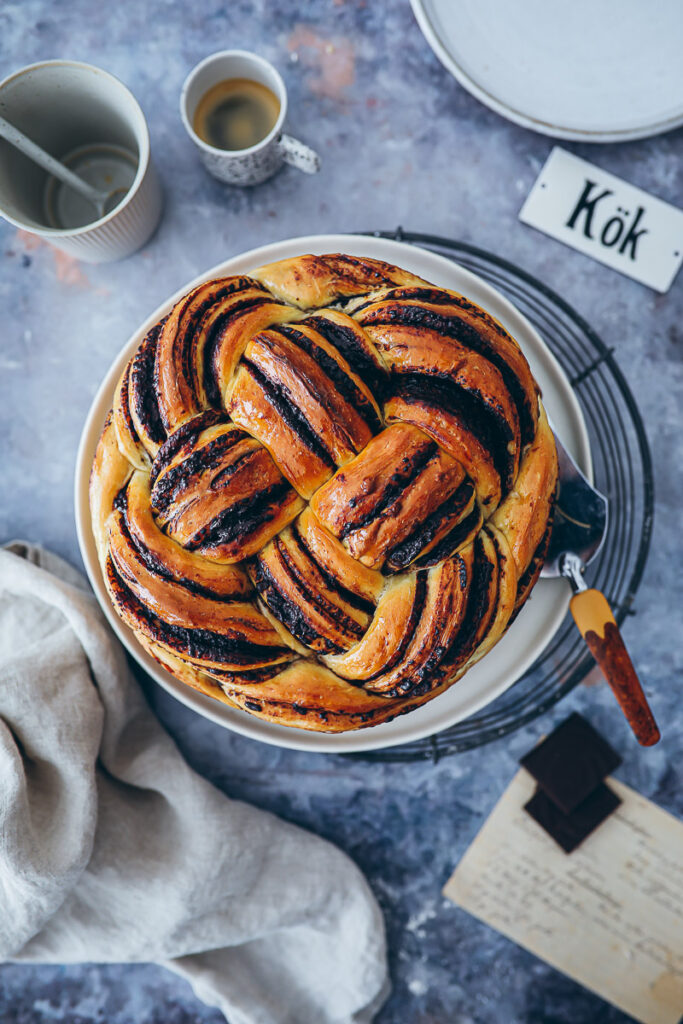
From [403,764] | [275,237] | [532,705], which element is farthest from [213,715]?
[275,237]

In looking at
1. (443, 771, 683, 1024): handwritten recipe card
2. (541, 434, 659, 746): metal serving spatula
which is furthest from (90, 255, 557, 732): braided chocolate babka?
(443, 771, 683, 1024): handwritten recipe card

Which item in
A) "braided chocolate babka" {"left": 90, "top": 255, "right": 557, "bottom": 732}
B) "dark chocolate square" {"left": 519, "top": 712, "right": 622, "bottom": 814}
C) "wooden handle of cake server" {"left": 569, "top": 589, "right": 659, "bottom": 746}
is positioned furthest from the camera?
"dark chocolate square" {"left": 519, "top": 712, "right": 622, "bottom": 814}

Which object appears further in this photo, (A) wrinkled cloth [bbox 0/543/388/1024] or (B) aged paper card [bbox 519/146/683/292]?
(B) aged paper card [bbox 519/146/683/292]

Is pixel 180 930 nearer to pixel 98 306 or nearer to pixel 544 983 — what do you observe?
pixel 544 983

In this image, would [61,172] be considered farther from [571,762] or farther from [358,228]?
[571,762]

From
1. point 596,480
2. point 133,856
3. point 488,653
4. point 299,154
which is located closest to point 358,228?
point 299,154

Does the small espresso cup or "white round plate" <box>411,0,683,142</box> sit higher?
"white round plate" <box>411,0,683,142</box>

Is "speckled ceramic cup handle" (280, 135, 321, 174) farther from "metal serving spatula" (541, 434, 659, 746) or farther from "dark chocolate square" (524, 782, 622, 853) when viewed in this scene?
"dark chocolate square" (524, 782, 622, 853)
